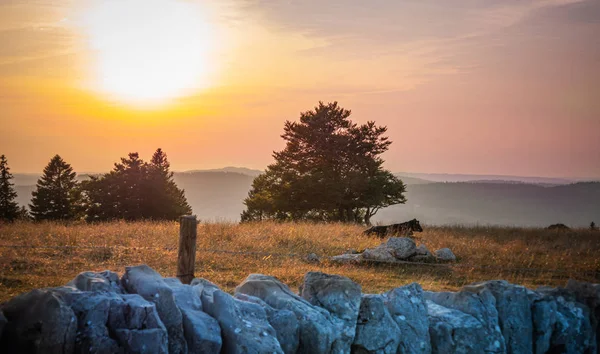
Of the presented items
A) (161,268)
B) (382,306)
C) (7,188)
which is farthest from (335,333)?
(7,188)

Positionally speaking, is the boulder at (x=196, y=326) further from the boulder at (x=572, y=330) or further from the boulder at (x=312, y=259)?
the boulder at (x=312, y=259)

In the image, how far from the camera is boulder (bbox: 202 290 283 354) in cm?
563

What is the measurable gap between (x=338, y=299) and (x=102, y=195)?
50.1 meters

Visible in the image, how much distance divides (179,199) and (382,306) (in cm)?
5369

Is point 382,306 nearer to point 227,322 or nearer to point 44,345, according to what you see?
point 227,322

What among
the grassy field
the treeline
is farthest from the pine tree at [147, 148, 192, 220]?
the grassy field

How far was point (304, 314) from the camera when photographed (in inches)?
250

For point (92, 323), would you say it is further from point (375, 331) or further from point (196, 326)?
point (375, 331)

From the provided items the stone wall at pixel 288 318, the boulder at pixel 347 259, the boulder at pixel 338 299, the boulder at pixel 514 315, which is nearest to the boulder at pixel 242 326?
the stone wall at pixel 288 318

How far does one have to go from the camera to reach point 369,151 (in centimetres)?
4938

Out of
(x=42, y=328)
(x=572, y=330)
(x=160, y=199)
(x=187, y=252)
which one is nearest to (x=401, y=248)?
A: (x=572, y=330)

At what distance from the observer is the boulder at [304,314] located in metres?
6.23

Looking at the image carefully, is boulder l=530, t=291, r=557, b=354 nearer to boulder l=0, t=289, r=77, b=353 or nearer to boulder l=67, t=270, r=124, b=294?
boulder l=67, t=270, r=124, b=294

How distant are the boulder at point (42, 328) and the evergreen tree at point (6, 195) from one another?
54555mm
